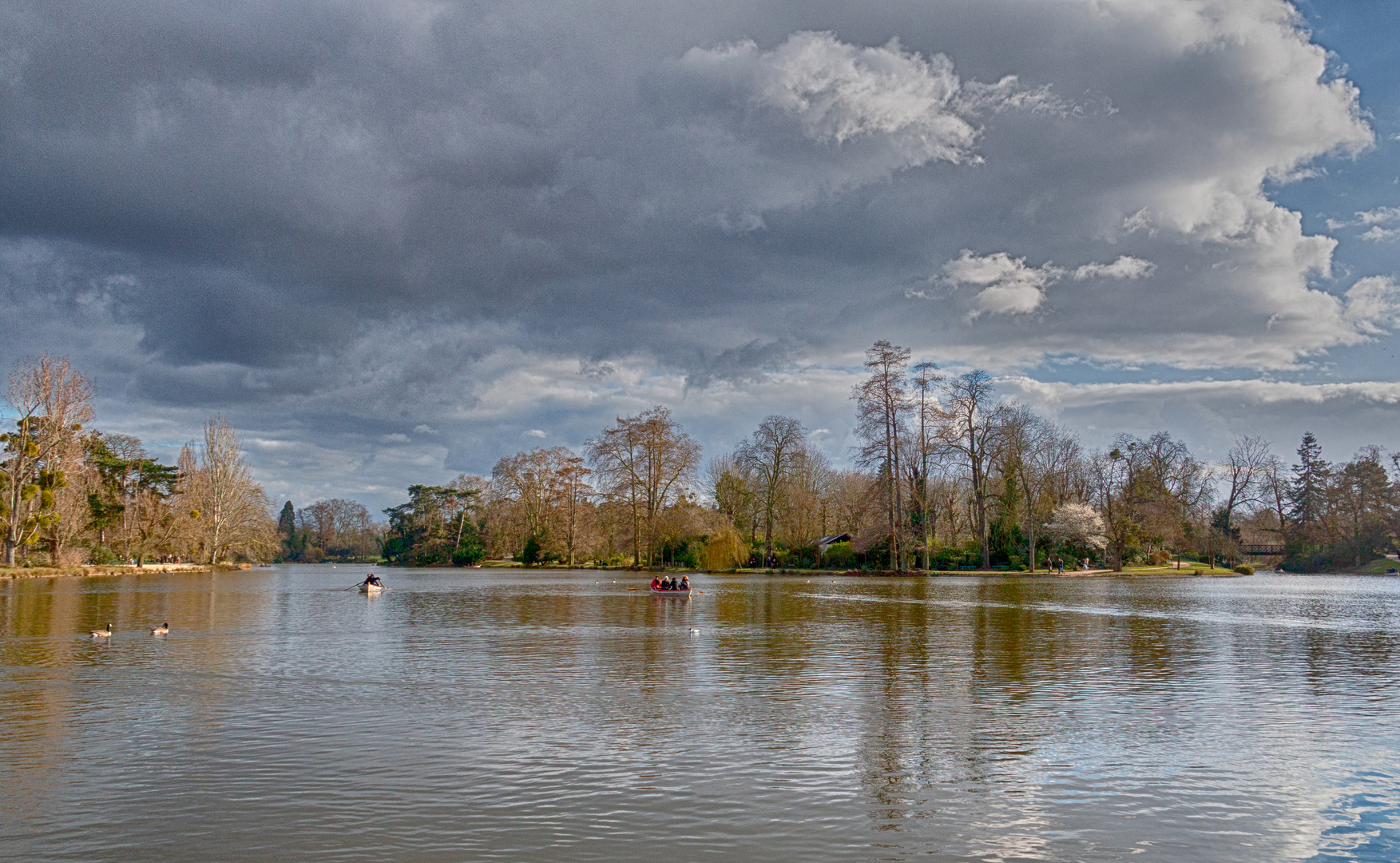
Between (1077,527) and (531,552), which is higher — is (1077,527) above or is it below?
above

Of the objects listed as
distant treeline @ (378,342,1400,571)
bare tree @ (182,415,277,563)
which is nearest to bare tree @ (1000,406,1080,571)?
distant treeline @ (378,342,1400,571)

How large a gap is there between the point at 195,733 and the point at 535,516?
3567 inches

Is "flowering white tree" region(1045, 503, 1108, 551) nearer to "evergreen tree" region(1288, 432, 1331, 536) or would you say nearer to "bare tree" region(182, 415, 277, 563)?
"evergreen tree" region(1288, 432, 1331, 536)

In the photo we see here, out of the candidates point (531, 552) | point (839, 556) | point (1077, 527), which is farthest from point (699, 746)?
point (531, 552)

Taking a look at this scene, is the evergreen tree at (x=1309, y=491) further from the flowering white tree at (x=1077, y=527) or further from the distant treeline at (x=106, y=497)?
the distant treeline at (x=106, y=497)

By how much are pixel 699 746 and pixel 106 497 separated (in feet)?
278

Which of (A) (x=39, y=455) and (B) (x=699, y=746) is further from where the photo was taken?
(A) (x=39, y=455)

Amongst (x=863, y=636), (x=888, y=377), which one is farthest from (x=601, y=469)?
(x=863, y=636)

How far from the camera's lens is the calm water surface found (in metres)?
8.17

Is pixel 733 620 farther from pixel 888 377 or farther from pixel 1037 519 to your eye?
pixel 1037 519

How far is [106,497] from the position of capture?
78.0 metres

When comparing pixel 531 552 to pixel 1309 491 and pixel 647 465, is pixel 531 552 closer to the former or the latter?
pixel 647 465

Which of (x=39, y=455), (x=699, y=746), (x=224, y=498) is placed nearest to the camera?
(x=699, y=746)

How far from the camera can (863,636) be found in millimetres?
24297
